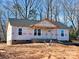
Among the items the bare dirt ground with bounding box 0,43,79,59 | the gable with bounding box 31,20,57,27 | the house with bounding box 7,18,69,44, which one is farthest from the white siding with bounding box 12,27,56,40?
the bare dirt ground with bounding box 0,43,79,59

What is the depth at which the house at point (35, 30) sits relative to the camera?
1489 inches

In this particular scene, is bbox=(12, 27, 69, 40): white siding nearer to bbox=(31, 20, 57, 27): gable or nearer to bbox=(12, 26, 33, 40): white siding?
bbox=(12, 26, 33, 40): white siding

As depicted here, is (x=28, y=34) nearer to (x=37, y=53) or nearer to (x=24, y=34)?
(x=24, y=34)

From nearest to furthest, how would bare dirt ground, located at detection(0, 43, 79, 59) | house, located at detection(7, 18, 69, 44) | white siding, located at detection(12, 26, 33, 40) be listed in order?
bare dirt ground, located at detection(0, 43, 79, 59) → white siding, located at detection(12, 26, 33, 40) → house, located at detection(7, 18, 69, 44)

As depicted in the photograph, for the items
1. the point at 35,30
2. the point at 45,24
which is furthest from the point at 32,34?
the point at 45,24

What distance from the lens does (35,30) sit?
38.9 meters

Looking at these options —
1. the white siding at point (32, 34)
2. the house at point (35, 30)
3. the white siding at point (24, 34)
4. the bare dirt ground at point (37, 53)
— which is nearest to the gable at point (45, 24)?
the house at point (35, 30)

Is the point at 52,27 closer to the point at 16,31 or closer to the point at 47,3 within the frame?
the point at 16,31

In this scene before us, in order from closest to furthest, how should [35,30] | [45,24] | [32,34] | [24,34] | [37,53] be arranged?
1. [37,53]
2. [24,34]
3. [32,34]
4. [35,30]
5. [45,24]

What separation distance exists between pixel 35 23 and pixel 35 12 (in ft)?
76.8

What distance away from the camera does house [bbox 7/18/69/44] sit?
124ft

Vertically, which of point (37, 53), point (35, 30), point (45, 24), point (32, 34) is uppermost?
point (45, 24)

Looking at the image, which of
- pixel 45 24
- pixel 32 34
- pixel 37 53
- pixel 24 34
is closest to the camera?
pixel 37 53

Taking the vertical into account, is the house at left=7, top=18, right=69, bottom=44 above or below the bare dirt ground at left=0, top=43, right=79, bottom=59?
above
